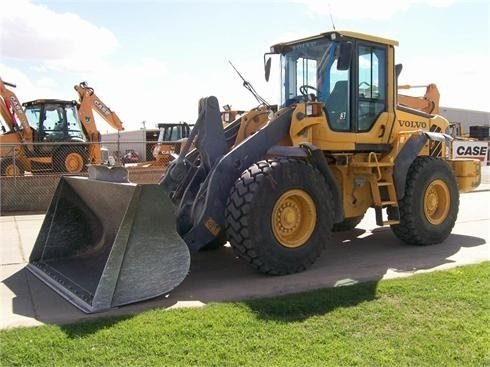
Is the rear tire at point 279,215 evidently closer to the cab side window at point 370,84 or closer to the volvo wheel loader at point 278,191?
the volvo wheel loader at point 278,191

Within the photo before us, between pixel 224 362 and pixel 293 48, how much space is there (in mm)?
5177

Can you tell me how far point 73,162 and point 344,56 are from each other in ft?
38.2

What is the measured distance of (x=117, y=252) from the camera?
4973 mm

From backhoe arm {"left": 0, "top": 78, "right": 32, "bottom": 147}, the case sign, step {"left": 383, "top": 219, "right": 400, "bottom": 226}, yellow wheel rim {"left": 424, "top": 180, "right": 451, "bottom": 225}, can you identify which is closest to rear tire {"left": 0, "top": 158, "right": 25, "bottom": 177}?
backhoe arm {"left": 0, "top": 78, "right": 32, "bottom": 147}

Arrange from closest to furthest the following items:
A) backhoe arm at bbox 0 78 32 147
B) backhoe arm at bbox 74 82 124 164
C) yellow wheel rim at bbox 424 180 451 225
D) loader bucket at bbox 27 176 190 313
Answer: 1. loader bucket at bbox 27 176 190 313
2. yellow wheel rim at bbox 424 180 451 225
3. backhoe arm at bbox 0 78 32 147
4. backhoe arm at bbox 74 82 124 164

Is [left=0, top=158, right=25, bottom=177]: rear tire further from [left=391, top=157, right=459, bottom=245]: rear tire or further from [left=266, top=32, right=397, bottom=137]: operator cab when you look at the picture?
[left=391, top=157, right=459, bottom=245]: rear tire

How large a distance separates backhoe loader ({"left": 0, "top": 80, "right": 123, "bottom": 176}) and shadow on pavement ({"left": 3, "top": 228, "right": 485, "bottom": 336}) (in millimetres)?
10140

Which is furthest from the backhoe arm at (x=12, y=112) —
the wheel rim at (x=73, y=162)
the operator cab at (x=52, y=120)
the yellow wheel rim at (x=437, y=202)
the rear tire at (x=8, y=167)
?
the yellow wheel rim at (x=437, y=202)

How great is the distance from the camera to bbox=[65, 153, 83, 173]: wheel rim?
53.5 ft

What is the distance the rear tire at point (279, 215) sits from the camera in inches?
227

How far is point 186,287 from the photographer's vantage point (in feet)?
18.9

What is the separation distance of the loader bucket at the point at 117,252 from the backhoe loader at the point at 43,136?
10060mm

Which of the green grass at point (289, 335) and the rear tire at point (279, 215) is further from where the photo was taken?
the rear tire at point (279, 215)

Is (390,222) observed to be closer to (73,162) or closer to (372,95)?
(372,95)
